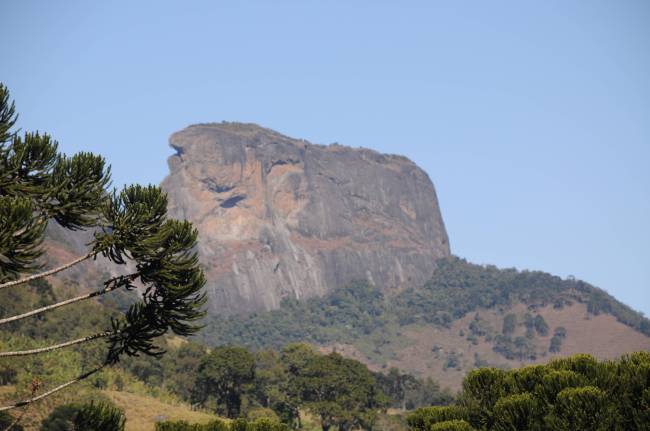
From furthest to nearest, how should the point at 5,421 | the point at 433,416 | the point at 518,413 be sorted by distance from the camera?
1. the point at 5,421
2. the point at 433,416
3. the point at 518,413

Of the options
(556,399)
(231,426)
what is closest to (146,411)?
(231,426)

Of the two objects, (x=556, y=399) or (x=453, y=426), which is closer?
(x=556, y=399)

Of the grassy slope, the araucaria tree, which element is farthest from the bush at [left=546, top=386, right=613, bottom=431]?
the grassy slope

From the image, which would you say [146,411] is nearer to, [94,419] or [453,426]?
[453,426]

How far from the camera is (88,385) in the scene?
74.6 m

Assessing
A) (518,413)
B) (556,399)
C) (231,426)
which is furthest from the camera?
(231,426)

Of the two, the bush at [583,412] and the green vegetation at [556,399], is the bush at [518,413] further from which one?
the bush at [583,412]

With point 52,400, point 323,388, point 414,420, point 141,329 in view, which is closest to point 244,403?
point 323,388

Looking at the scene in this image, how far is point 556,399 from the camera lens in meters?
35.0

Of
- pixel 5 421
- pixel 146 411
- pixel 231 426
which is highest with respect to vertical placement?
pixel 231 426

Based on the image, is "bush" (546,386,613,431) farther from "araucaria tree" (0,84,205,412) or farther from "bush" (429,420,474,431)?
"araucaria tree" (0,84,205,412)

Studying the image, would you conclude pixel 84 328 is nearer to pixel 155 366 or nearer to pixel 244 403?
pixel 155 366

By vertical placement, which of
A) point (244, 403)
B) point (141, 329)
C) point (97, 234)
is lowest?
point (244, 403)

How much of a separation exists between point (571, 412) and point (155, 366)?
254 feet
